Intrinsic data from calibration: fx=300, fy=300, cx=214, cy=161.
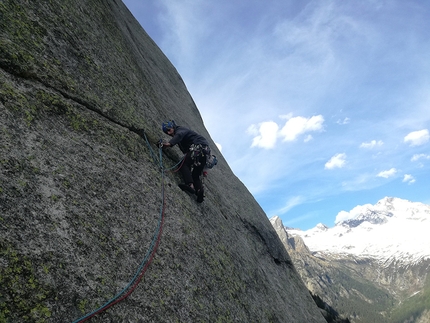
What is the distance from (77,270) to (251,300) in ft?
18.6

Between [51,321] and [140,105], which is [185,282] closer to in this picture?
[51,321]

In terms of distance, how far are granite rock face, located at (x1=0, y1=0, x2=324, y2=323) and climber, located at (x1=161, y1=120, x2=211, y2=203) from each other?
1.05ft

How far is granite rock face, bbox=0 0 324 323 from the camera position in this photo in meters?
4.43

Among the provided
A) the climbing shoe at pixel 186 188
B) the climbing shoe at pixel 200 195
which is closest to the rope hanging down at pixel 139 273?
the climbing shoe at pixel 186 188

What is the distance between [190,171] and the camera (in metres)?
9.96

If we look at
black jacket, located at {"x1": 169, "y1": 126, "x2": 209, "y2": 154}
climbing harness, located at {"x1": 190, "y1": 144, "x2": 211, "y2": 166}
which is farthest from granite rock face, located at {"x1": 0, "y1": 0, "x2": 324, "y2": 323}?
climbing harness, located at {"x1": 190, "y1": 144, "x2": 211, "y2": 166}

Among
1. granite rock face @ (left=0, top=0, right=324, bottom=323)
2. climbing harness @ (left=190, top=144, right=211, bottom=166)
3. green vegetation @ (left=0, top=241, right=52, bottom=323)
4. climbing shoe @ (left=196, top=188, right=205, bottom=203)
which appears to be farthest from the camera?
climbing harness @ (left=190, top=144, right=211, bottom=166)

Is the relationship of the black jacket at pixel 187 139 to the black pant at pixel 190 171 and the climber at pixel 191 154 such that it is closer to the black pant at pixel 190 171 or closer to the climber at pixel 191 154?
the climber at pixel 191 154

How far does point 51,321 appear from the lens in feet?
13.1

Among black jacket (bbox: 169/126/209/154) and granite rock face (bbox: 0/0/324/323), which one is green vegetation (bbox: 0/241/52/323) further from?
black jacket (bbox: 169/126/209/154)

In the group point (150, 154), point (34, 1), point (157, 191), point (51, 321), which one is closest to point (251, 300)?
point (157, 191)

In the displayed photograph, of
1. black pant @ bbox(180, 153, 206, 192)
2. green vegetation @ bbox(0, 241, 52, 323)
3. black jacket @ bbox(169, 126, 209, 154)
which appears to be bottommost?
green vegetation @ bbox(0, 241, 52, 323)

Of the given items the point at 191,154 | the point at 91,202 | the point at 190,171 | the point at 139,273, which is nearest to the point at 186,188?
the point at 190,171

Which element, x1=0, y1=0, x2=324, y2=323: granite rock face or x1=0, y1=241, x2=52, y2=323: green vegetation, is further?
x1=0, y1=0, x2=324, y2=323: granite rock face
